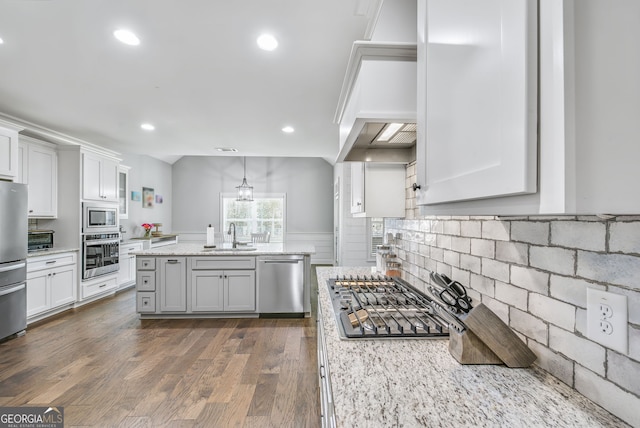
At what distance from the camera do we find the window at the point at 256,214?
800 centimetres

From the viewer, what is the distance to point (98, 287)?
4.59 meters

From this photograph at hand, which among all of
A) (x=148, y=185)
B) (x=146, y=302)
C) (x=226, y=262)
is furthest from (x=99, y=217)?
(x=226, y=262)

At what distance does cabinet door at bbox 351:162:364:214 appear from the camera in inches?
85.8

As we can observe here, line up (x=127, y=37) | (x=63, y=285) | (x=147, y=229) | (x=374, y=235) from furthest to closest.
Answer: (x=147, y=229)
(x=374, y=235)
(x=63, y=285)
(x=127, y=37)

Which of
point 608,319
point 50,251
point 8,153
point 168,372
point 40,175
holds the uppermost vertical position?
point 8,153

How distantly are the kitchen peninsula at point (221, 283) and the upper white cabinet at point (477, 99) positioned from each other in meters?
3.03

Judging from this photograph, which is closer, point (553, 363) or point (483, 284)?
point (553, 363)

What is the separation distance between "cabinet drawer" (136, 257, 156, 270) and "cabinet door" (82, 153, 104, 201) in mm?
1602

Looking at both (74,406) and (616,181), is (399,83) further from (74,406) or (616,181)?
(74,406)

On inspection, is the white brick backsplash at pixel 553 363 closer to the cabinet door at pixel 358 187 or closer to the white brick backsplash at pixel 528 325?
the white brick backsplash at pixel 528 325

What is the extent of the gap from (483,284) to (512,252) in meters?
0.21

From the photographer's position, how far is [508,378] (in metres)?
0.83

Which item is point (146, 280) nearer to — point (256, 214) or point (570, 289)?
point (570, 289)

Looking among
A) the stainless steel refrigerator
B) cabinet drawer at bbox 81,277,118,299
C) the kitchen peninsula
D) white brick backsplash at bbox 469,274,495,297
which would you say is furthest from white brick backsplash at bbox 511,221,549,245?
cabinet drawer at bbox 81,277,118,299
